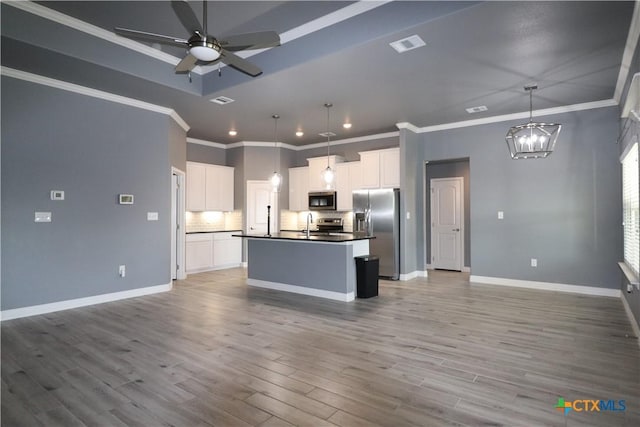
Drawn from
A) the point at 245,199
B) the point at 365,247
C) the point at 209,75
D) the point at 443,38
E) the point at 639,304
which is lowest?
the point at 639,304

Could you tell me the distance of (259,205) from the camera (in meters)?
8.48

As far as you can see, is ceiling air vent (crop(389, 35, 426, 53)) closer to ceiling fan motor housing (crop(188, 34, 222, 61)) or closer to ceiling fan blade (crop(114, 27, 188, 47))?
ceiling fan motor housing (crop(188, 34, 222, 61))

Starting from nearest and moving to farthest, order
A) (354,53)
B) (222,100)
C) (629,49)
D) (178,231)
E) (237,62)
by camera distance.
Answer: (237,62)
(629,49)
(354,53)
(222,100)
(178,231)

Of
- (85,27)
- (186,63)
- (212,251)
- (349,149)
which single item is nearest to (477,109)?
(349,149)

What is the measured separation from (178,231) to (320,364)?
4933mm

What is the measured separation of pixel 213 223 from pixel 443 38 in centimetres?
647

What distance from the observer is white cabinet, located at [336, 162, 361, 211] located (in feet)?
24.7

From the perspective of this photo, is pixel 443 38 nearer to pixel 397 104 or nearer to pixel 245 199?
pixel 397 104

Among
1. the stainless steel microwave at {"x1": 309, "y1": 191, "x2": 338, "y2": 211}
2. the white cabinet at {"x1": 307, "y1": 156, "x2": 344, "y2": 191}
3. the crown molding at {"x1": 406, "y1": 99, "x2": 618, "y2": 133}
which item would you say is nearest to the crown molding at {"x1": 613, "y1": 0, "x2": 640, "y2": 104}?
the crown molding at {"x1": 406, "y1": 99, "x2": 618, "y2": 133}

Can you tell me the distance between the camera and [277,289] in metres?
5.89

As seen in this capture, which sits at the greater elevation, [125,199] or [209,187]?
[209,187]

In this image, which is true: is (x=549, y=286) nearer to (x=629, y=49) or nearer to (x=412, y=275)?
(x=412, y=275)

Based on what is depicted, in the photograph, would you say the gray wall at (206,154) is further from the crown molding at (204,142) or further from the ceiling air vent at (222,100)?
the ceiling air vent at (222,100)

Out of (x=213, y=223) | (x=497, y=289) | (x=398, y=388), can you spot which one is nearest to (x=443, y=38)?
(x=398, y=388)
